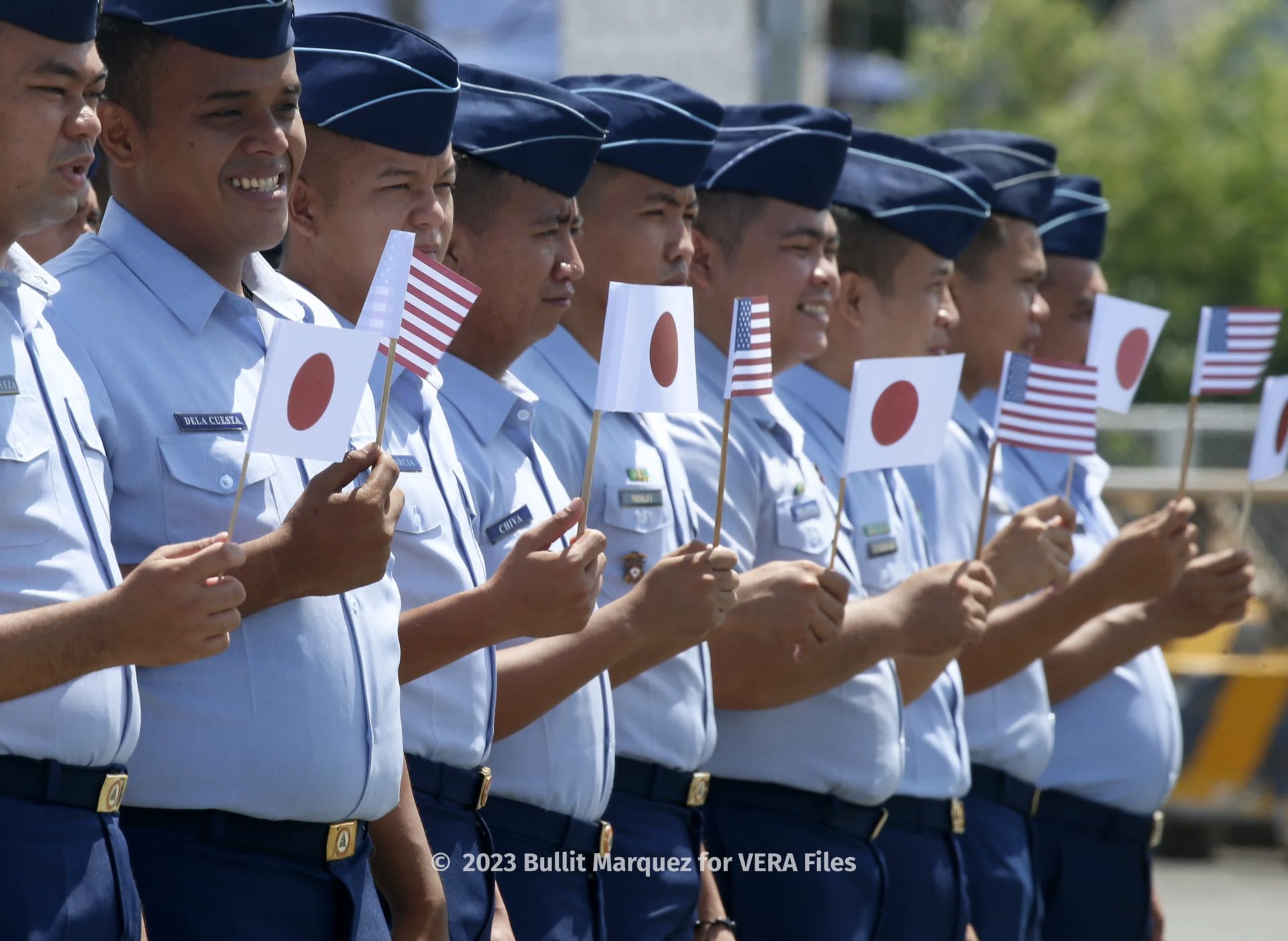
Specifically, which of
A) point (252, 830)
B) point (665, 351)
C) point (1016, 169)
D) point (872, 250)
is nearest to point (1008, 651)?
point (872, 250)

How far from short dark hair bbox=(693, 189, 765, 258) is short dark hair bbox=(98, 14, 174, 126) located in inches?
73.6

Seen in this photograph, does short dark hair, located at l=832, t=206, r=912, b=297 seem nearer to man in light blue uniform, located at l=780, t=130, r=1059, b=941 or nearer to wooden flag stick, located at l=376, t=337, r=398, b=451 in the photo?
man in light blue uniform, located at l=780, t=130, r=1059, b=941

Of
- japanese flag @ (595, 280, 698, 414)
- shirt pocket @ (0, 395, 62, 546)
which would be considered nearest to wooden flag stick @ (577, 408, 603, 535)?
japanese flag @ (595, 280, 698, 414)

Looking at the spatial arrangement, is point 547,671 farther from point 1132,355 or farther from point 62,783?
point 1132,355

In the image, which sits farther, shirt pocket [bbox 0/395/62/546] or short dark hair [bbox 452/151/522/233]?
short dark hair [bbox 452/151/522/233]

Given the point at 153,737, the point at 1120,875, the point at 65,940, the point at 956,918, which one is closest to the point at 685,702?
the point at 956,918

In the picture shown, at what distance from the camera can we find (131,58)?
9.78 feet

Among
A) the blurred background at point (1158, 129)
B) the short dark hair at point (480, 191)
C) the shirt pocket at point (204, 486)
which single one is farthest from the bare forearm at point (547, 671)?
the blurred background at point (1158, 129)

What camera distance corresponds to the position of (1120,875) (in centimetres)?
549

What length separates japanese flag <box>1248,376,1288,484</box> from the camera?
5.41 m

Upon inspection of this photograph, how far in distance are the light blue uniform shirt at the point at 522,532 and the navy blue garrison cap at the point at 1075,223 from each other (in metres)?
2.99

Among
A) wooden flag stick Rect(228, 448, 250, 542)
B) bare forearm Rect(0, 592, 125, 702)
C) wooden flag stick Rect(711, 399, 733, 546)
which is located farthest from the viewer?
wooden flag stick Rect(711, 399, 733, 546)

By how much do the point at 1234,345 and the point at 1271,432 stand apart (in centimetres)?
26

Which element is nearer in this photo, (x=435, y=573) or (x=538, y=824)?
(x=435, y=573)
